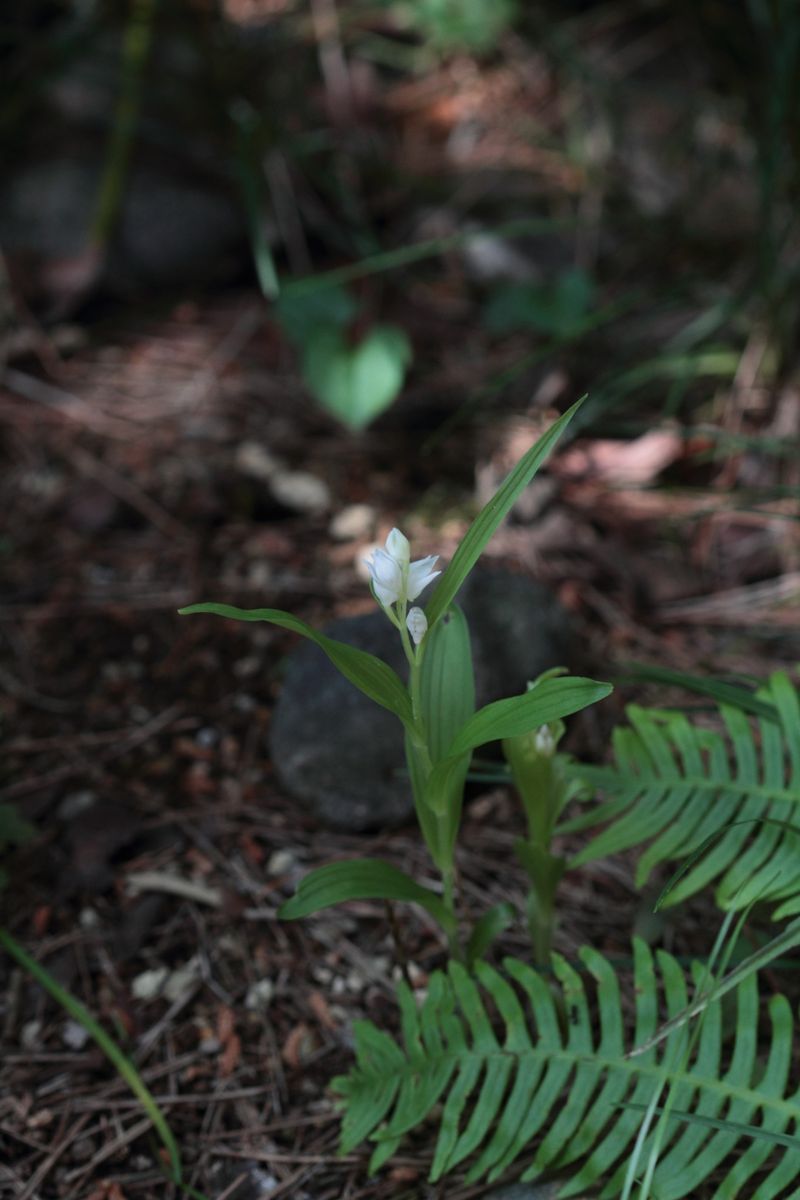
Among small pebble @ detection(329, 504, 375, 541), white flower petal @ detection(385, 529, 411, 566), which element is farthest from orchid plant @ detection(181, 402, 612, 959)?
small pebble @ detection(329, 504, 375, 541)

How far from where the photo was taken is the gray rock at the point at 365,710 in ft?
5.53

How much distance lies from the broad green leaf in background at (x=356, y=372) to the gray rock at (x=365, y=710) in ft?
2.05

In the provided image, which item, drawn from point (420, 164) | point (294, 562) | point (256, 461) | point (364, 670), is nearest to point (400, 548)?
point (364, 670)

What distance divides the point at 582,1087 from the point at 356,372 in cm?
157

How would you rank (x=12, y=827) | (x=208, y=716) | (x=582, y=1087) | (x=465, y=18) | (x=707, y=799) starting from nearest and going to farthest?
(x=582, y=1087) < (x=707, y=799) < (x=12, y=827) < (x=208, y=716) < (x=465, y=18)

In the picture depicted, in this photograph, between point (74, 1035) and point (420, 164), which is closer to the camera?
point (74, 1035)

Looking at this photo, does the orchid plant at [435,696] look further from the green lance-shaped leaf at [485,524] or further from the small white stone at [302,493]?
the small white stone at [302,493]

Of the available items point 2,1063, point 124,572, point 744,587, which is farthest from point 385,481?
point 2,1063

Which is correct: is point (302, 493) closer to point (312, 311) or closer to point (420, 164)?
point (312, 311)

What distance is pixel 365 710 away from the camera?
1700 mm

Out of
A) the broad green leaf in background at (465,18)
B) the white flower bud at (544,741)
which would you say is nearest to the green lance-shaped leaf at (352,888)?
the white flower bud at (544,741)

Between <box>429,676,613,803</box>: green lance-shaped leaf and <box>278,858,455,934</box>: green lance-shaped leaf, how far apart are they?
0.19 metres

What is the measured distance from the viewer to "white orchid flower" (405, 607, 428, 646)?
3.56ft

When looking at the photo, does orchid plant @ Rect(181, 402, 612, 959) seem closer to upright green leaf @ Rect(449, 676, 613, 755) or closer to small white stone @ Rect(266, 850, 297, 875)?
upright green leaf @ Rect(449, 676, 613, 755)
